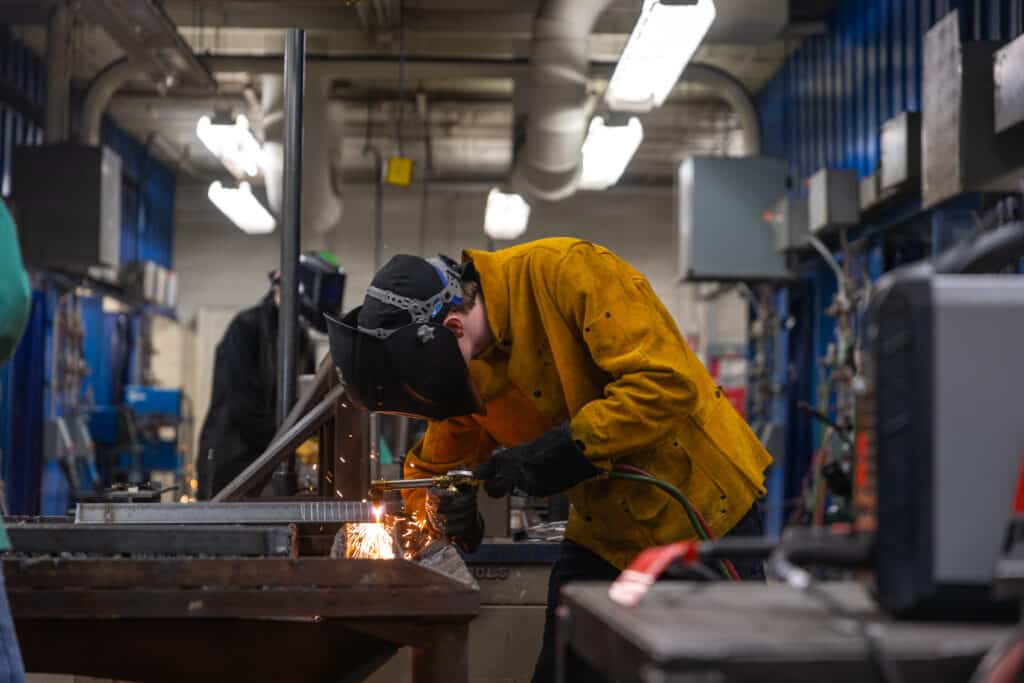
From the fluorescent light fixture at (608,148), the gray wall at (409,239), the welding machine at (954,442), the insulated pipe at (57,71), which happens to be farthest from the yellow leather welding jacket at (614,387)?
the gray wall at (409,239)

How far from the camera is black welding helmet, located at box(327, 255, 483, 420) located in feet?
7.35

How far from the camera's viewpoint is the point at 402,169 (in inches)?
255

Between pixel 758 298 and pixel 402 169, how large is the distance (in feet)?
11.7

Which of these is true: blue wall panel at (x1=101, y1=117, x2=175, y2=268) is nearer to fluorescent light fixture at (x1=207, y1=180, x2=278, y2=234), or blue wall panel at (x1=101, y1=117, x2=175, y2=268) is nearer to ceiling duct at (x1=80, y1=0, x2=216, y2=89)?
fluorescent light fixture at (x1=207, y1=180, x2=278, y2=234)

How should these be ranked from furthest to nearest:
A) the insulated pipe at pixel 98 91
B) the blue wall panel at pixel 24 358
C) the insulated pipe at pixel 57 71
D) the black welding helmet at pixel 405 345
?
the blue wall panel at pixel 24 358
the insulated pipe at pixel 98 91
the insulated pipe at pixel 57 71
the black welding helmet at pixel 405 345

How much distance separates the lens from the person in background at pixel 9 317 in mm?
1663

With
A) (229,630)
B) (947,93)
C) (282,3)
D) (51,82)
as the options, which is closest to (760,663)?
(229,630)

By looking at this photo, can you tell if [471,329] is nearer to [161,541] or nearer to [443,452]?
[443,452]

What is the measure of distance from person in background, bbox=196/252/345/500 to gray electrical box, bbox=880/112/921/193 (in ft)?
8.47

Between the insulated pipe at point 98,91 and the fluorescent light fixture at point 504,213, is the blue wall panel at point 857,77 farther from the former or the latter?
the insulated pipe at point 98,91

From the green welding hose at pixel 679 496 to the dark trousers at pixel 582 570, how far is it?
130 millimetres

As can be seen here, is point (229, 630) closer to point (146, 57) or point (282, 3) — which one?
point (146, 57)

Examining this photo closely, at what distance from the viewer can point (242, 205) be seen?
846cm

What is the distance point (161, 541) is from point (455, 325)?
0.68 meters
